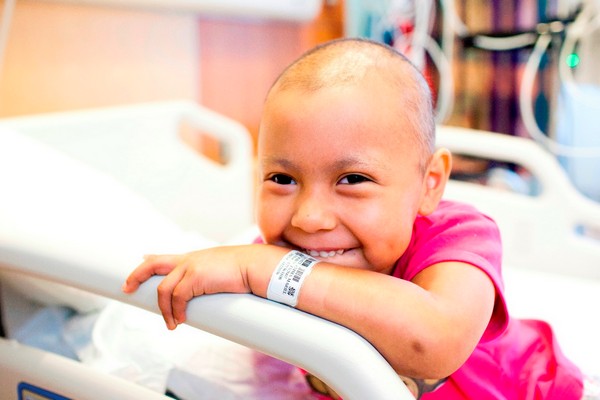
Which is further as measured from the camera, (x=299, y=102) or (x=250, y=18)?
(x=250, y=18)

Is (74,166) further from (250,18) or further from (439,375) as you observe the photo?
(250,18)

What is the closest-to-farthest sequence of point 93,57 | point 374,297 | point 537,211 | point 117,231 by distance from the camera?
point 374,297
point 117,231
point 537,211
point 93,57

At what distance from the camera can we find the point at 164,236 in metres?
0.97

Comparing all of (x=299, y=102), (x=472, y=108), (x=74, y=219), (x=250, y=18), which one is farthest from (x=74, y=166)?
(x=472, y=108)

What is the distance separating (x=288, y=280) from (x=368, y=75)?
0.84ft

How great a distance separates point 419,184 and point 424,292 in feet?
0.57

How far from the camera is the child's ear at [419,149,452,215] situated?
0.76 meters

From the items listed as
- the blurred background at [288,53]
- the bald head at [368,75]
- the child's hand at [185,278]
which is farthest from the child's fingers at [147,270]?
the blurred background at [288,53]

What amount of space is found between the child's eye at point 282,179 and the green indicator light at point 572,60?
1767mm

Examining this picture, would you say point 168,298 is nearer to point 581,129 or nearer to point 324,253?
point 324,253

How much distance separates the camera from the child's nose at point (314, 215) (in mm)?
639

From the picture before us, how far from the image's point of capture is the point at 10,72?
4.60 ft

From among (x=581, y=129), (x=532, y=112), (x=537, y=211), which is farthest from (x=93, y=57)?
(x=581, y=129)

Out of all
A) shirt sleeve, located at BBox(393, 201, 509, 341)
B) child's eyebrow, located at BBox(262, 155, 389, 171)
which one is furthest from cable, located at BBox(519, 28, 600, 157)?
child's eyebrow, located at BBox(262, 155, 389, 171)
